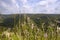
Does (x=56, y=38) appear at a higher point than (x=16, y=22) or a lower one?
lower

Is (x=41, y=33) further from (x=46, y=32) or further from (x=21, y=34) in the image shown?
(x=21, y=34)

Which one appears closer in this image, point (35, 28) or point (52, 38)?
point (52, 38)

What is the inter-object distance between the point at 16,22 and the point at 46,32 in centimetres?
51

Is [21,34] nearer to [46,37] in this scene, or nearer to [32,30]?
[32,30]

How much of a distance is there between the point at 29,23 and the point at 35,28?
0.13 m

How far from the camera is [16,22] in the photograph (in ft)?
9.13

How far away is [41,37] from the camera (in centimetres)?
277

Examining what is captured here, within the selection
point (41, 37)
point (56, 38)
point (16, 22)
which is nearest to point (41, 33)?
point (41, 37)

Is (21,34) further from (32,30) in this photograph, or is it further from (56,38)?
(56,38)

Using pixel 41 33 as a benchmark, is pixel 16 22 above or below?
above

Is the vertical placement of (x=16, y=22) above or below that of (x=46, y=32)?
above

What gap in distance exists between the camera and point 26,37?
8.86ft

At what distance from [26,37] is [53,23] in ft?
1.70

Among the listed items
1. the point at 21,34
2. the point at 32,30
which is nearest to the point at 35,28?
the point at 32,30
